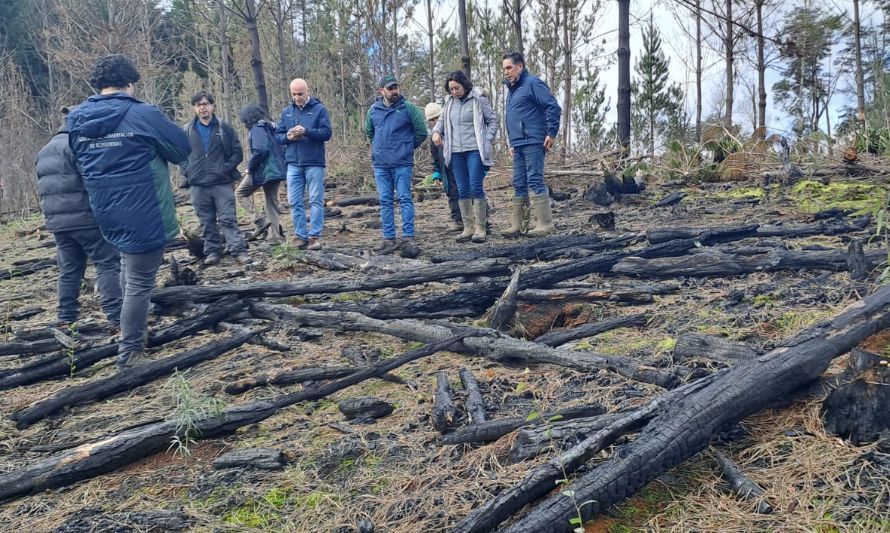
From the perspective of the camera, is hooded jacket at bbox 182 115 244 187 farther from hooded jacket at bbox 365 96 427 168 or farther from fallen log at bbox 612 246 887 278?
fallen log at bbox 612 246 887 278

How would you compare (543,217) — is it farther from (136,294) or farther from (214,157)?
(136,294)

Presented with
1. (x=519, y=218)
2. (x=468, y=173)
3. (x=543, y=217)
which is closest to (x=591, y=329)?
(x=543, y=217)

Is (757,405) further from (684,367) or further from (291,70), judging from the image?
(291,70)

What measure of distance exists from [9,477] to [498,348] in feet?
8.74

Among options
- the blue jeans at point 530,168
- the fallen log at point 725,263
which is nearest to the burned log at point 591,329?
the fallen log at point 725,263

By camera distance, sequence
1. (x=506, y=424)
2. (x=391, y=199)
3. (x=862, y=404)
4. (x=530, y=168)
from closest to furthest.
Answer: (x=862, y=404) < (x=506, y=424) < (x=530, y=168) < (x=391, y=199)

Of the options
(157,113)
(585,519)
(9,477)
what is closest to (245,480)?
(9,477)

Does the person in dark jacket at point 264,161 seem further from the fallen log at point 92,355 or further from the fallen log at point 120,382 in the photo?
the fallen log at point 120,382

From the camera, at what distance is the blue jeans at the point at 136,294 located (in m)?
4.51

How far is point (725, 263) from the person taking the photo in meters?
5.19

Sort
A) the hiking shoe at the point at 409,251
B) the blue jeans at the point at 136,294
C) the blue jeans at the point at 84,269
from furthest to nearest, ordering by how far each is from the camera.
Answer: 1. the hiking shoe at the point at 409,251
2. the blue jeans at the point at 84,269
3. the blue jeans at the point at 136,294

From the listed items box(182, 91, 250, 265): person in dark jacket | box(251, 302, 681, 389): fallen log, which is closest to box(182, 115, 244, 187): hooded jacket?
box(182, 91, 250, 265): person in dark jacket

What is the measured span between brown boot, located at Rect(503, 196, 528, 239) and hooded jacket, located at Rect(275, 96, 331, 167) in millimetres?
2608

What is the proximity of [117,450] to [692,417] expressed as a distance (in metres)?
2.72
